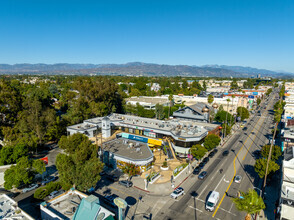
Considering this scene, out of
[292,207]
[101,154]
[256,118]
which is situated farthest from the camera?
→ [256,118]

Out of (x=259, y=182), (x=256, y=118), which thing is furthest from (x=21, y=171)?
(x=256, y=118)

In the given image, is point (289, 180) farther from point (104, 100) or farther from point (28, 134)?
point (104, 100)

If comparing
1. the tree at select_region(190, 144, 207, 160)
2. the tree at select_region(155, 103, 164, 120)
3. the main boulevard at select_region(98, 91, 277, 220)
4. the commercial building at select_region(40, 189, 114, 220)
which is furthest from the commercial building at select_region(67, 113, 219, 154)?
the commercial building at select_region(40, 189, 114, 220)

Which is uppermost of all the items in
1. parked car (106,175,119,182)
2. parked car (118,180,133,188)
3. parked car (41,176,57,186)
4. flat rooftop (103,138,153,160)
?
flat rooftop (103,138,153,160)

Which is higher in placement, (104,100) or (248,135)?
(104,100)

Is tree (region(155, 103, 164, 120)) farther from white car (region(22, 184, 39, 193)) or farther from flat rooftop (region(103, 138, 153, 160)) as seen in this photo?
white car (region(22, 184, 39, 193))

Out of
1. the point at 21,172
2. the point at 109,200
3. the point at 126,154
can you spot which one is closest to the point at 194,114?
the point at 126,154

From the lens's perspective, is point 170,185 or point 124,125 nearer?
point 170,185

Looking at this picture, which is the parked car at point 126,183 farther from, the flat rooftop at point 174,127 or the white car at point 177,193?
the flat rooftop at point 174,127
